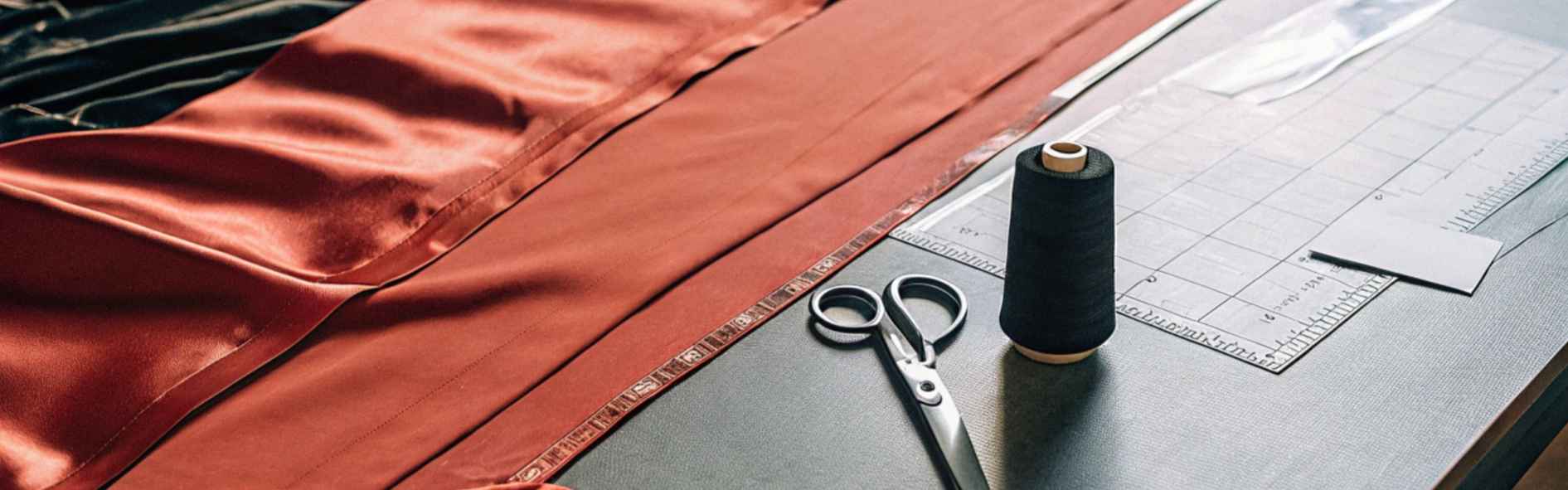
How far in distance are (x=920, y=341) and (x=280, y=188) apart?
59cm

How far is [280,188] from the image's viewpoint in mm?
1128

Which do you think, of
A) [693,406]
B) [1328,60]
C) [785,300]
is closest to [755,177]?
[785,300]

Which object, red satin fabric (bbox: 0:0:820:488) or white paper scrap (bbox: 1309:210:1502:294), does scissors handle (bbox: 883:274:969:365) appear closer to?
white paper scrap (bbox: 1309:210:1502:294)

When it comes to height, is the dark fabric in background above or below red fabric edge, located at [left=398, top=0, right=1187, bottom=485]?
above

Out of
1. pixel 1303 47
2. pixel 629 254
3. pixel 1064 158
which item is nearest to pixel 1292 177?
pixel 1303 47

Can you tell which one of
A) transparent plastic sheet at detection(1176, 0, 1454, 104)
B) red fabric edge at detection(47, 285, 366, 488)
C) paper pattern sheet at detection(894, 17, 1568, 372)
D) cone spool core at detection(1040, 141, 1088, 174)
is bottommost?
red fabric edge at detection(47, 285, 366, 488)

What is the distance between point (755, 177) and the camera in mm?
1119

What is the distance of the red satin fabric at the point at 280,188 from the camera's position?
0.94 m

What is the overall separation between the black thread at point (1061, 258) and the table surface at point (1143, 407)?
3 cm

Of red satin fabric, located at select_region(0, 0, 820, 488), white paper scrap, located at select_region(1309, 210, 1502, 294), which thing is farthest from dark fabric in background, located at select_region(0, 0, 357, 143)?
white paper scrap, located at select_region(1309, 210, 1502, 294)

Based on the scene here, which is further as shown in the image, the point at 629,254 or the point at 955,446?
the point at 629,254

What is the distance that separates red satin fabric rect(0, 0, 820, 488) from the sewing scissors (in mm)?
358

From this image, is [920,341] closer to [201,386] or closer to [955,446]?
[955,446]

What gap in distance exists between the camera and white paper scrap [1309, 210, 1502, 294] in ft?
3.00
